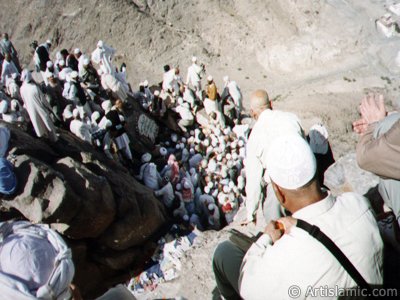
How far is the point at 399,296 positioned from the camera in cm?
260

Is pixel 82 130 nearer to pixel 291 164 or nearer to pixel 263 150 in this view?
pixel 263 150

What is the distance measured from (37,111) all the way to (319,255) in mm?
6208

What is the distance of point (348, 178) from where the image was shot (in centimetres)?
452

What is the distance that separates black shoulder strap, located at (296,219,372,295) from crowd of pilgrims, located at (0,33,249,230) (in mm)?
4884

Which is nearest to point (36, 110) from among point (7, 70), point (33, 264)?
point (7, 70)

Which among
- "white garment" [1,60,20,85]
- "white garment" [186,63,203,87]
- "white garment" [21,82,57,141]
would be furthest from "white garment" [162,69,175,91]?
"white garment" [1,60,20,85]

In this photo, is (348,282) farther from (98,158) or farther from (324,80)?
(324,80)

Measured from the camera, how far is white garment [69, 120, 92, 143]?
7.60 metres

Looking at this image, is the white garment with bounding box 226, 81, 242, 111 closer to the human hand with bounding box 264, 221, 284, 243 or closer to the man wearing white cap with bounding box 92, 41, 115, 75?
the man wearing white cap with bounding box 92, 41, 115, 75

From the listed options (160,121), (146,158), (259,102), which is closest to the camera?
(259,102)

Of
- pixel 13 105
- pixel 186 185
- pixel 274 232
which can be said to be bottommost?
pixel 186 185

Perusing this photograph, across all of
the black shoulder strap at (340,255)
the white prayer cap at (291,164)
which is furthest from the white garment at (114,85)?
the black shoulder strap at (340,255)

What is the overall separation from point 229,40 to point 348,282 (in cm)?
1054

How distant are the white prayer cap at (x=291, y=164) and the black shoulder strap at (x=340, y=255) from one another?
293mm
